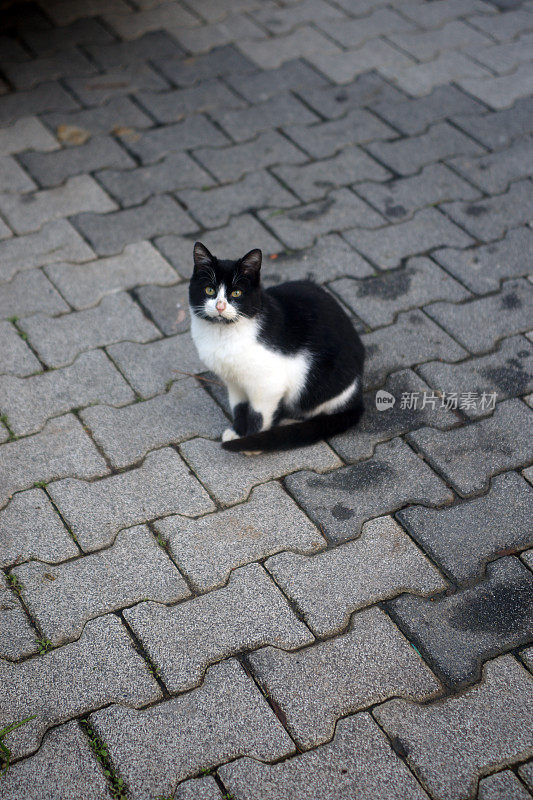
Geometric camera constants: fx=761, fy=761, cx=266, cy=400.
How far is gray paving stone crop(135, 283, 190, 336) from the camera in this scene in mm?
3354

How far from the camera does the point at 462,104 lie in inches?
184

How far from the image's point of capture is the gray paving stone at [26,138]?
4.23 metres

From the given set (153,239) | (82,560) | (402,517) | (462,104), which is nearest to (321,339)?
(402,517)

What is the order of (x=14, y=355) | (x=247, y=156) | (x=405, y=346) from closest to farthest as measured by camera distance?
(x=14, y=355) < (x=405, y=346) < (x=247, y=156)

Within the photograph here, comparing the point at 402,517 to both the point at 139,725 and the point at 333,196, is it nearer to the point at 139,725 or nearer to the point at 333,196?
the point at 139,725

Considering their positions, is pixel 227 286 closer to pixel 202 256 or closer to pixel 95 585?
pixel 202 256

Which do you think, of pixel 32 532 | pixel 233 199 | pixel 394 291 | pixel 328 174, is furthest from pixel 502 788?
pixel 328 174

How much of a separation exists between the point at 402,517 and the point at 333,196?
6.67 ft

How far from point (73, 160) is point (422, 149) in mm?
1958

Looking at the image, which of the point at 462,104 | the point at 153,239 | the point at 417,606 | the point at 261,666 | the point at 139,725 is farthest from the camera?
the point at 462,104

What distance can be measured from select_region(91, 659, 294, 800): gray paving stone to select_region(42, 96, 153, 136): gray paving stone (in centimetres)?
332

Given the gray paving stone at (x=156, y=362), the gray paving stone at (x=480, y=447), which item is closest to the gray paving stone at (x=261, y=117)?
the gray paving stone at (x=156, y=362)

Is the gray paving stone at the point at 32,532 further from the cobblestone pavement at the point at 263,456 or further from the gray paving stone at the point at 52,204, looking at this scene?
the gray paving stone at the point at 52,204

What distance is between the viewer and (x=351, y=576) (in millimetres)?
2484
